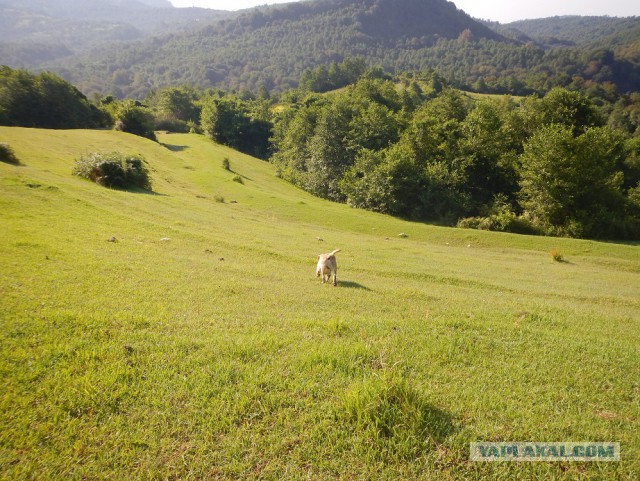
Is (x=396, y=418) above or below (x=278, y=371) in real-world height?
above

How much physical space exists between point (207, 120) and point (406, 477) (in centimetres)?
9892

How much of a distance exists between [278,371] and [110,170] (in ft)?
111

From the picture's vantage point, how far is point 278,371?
5391 millimetres

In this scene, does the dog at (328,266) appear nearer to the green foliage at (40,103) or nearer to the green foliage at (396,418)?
the green foliage at (396,418)

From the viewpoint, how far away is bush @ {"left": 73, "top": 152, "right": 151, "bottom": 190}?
1244 inches

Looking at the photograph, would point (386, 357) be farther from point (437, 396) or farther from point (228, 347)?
point (228, 347)

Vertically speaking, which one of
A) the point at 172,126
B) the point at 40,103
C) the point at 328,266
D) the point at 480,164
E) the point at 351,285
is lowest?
the point at 351,285

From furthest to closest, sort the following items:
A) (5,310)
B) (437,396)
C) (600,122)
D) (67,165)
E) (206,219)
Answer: (600,122)
(67,165)
(206,219)
(5,310)
(437,396)

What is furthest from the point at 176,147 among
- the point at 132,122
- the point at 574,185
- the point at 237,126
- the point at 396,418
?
the point at 396,418

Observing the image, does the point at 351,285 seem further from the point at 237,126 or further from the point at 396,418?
the point at 237,126

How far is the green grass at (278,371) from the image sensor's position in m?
3.86

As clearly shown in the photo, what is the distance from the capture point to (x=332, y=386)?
5.05 metres

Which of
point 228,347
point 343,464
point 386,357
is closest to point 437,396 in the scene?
point 386,357

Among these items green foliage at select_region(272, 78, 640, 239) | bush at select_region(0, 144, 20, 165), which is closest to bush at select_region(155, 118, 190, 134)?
green foliage at select_region(272, 78, 640, 239)
